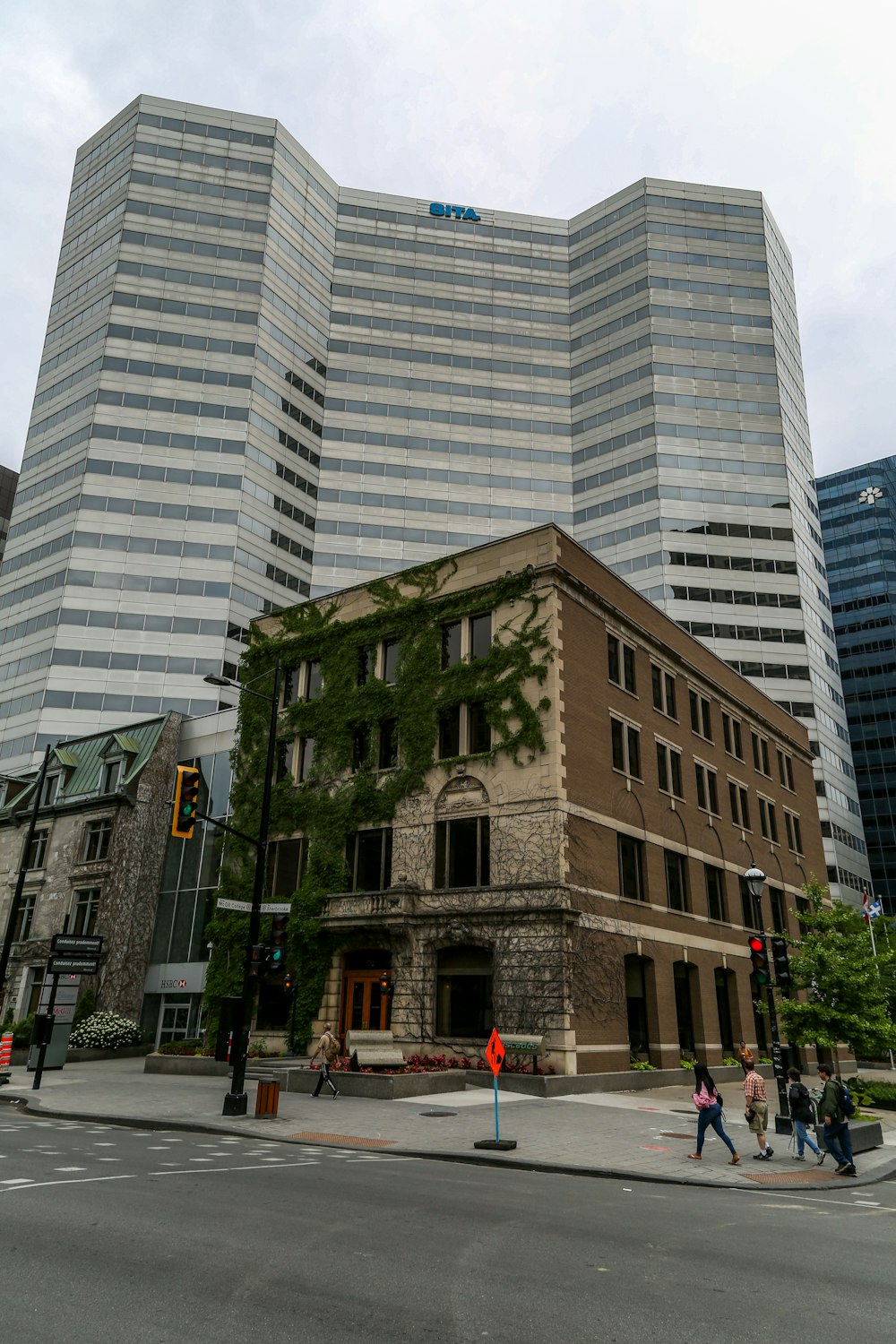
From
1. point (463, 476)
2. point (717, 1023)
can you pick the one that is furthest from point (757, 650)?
point (717, 1023)

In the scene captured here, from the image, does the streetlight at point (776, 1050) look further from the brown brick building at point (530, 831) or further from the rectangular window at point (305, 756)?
the rectangular window at point (305, 756)

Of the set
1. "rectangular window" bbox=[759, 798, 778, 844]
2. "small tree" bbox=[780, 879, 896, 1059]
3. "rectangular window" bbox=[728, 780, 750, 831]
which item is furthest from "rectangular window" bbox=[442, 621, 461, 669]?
"rectangular window" bbox=[759, 798, 778, 844]

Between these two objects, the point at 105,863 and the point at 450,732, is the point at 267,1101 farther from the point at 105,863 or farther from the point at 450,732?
the point at 105,863

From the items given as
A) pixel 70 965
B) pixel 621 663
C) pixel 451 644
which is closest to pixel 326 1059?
pixel 70 965

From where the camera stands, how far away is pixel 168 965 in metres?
41.5

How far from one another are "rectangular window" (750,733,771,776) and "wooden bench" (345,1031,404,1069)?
2642 cm

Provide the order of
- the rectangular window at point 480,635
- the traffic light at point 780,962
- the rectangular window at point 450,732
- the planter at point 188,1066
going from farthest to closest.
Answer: the rectangular window at point 480,635
the rectangular window at point 450,732
the planter at point 188,1066
the traffic light at point 780,962

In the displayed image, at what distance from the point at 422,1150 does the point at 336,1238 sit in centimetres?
783

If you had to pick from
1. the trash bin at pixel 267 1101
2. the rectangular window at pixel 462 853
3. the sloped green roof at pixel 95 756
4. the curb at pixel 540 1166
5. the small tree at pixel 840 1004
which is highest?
the sloped green roof at pixel 95 756

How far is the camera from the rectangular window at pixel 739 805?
43.5m

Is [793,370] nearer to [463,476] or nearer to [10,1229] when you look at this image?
[463,476]

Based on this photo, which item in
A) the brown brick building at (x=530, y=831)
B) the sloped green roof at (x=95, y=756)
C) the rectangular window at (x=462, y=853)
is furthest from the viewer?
the sloped green roof at (x=95, y=756)

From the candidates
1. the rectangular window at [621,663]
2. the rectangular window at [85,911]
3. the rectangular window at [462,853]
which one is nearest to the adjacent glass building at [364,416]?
the rectangular window at [85,911]

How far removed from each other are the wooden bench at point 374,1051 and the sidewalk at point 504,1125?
1.91 meters
